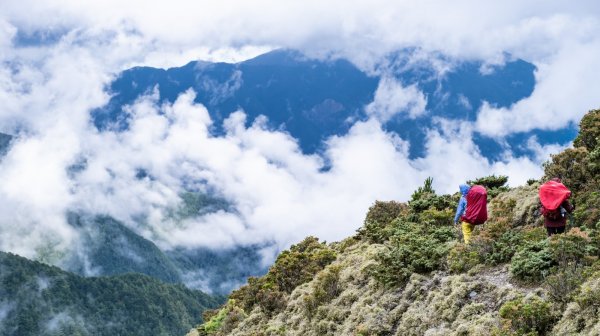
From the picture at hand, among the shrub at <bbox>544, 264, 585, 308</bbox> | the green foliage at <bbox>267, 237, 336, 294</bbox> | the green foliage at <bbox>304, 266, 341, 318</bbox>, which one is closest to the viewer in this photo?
the shrub at <bbox>544, 264, 585, 308</bbox>

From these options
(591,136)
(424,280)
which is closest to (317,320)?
(424,280)

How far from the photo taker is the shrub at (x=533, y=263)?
43.4 ft

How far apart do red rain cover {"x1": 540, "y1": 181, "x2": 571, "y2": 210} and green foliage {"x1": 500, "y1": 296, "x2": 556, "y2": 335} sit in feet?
14.0

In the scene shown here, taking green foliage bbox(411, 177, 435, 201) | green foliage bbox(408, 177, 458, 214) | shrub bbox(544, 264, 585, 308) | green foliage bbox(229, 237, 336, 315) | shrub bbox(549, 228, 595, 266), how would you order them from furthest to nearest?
green foliage bbox(411, 177, 435, 201)
green foliage bbox(408, 177, 458, 214)
green foliage bbox(229, 237, 336, 315)
shrub bbox(549, 228, 595, 266)
shrub bbox(544, 264, 585, 308)

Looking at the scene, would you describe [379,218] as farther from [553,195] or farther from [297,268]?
[553,195]

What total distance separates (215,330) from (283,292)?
4.74m

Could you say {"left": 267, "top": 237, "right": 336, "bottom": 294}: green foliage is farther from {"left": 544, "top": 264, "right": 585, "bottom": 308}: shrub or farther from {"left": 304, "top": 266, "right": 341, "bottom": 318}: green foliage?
{"left": 544, "top": 264, "right": 585, "bottom": 308}: shrub

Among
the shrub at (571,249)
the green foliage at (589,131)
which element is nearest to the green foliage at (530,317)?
the shrub at (571,249)

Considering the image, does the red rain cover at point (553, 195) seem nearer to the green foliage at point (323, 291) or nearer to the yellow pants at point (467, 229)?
the yellow pants at point (467, 229)

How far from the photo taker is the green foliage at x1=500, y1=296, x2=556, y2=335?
37.0ft

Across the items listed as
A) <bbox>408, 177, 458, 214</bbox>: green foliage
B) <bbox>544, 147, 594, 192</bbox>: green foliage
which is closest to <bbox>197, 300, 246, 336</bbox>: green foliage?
<bbox>408, 177, 458, 214</bbox>: green foliage

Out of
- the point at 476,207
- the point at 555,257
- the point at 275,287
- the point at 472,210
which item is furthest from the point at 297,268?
the point at 555,257

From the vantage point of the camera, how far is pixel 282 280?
24688 millimetres

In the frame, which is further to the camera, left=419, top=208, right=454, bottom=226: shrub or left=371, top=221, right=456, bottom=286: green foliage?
left=419, top=208, right=454, bottom=226: shrub
